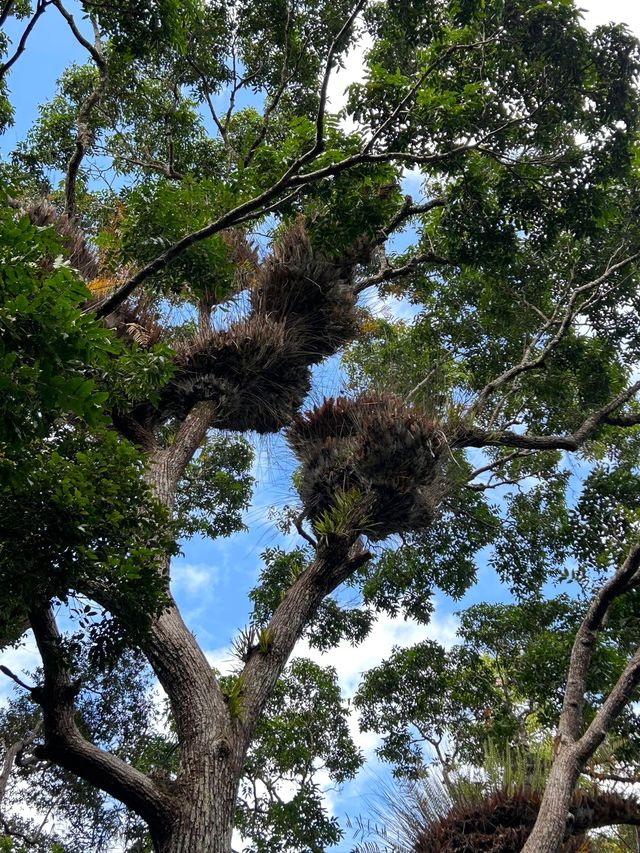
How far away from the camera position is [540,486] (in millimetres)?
10523

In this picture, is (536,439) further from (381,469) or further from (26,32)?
(26,32)

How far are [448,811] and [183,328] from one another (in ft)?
17.4

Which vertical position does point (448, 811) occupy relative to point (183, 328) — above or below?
below

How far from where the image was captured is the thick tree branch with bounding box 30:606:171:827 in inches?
187

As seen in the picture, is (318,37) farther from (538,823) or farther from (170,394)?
(538,823)

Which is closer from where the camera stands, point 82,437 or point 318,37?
point 82,437

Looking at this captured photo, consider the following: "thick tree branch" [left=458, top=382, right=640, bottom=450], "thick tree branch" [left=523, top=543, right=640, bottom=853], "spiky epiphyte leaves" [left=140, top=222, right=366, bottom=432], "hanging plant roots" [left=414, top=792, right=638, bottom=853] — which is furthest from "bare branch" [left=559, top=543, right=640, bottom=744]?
"spiky epiphyte leaves" [left=140, top=222, right=366, bottom=432]

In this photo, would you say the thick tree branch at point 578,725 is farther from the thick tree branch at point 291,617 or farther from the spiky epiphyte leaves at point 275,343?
the spiky epiphyte leaves at point 275,343

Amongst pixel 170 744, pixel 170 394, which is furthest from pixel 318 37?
pixel 170 744

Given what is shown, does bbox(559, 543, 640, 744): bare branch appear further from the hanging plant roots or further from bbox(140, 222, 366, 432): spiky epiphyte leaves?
bbox(140, 222, 366, 432): spiky epiphyte leaves

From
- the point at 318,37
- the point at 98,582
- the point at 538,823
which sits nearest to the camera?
the point at 538,823

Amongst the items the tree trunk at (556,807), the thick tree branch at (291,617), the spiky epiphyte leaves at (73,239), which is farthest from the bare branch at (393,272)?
the tree trunk at (556,807)

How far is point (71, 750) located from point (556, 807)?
3171 millimetres

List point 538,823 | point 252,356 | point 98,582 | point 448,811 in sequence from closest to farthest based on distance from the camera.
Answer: point 538,823 < point 98,582 < point 448,811 < point 252,356
